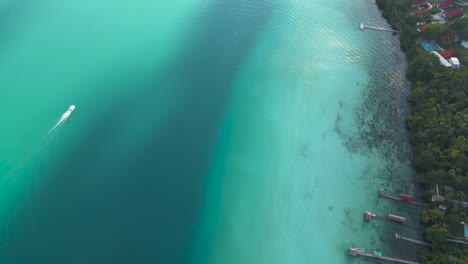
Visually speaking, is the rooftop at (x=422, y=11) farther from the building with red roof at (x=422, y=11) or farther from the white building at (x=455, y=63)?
the white building at (x=455, y=63)

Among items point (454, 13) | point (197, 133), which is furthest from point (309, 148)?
point (454, 13)

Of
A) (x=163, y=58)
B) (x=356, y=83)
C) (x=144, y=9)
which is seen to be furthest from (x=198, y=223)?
(x=144, y=9)

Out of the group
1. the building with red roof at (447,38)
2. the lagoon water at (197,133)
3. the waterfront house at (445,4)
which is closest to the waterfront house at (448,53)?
the building with red roof at (447,38)

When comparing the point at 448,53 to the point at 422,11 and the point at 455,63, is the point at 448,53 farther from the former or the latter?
the point at 422,11

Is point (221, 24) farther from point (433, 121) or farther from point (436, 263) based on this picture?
point (436, 263)

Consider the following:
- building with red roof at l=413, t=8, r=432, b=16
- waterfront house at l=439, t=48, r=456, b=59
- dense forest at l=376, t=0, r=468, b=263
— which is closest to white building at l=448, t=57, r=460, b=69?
dense forest at l=376, t=0, r=468, b=263
